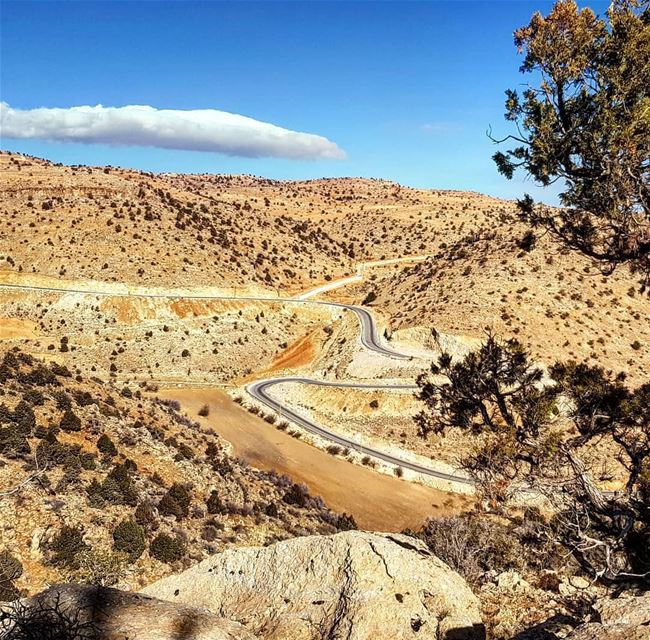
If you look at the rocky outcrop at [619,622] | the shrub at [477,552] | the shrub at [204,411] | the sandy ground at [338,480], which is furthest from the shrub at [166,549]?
the shrub at [204,411]

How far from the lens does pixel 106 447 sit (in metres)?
26.1

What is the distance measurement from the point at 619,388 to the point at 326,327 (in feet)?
188

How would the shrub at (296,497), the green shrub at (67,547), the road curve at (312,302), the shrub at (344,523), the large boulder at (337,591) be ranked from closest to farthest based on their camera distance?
the large boulder at (337,591), the green shrub at (67,547), the shrub at (344,523), the shrub at (296,497), the road curve at (312,302)

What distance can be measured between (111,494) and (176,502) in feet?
10.1

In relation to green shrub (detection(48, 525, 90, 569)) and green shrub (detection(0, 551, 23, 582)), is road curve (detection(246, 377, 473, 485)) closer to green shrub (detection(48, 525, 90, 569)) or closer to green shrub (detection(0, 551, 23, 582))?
green shrub (detection(48, 525, 90, 569))

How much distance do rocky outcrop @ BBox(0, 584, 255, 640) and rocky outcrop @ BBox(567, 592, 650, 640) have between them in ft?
14.1

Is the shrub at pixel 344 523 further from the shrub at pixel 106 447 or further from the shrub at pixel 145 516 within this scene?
the shrub at pixel 106 447

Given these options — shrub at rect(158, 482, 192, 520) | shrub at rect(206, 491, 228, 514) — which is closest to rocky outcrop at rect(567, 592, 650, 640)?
shrub at rect(158, 482, 192, 520)

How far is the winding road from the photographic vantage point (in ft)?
141

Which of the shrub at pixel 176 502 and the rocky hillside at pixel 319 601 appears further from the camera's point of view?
the shrub at pixel 176 502

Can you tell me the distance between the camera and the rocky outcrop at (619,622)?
4488 millimetres

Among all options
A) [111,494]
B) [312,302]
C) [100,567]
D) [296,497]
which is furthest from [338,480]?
[312,302]

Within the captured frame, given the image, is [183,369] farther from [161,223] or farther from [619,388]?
[619,388]

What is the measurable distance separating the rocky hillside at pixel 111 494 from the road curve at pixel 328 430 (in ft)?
37.2
